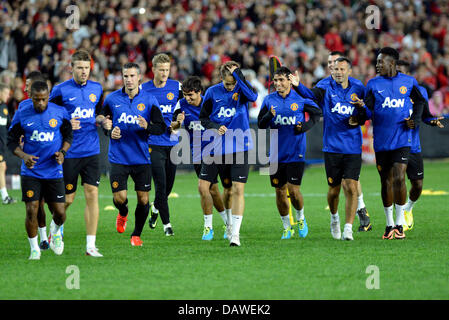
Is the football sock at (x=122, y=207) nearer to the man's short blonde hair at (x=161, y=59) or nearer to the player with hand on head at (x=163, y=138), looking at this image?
the player with hand on head at (x=163, y=138)

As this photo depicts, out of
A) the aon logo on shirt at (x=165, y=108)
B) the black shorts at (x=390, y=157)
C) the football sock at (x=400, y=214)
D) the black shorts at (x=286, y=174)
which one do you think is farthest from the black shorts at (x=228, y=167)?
the football sock at (x=400, y=214)

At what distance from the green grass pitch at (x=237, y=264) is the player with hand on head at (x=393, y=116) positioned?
714mm

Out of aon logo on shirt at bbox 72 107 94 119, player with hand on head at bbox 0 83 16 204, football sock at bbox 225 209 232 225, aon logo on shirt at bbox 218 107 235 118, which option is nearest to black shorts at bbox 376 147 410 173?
aon logo on shirt at bbox 218 107 235 118

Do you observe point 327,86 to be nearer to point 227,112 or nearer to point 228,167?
point 227,112

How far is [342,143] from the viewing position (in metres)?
11.5

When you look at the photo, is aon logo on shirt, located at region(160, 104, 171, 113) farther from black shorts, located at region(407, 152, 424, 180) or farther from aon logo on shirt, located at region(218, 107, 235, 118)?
black shorts, located at region(407, 152, 424, 180)

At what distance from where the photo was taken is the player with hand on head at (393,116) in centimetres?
1158

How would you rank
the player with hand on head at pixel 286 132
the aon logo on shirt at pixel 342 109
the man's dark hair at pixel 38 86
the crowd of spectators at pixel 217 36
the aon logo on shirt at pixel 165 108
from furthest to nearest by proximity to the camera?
1. the crowd of spectators at pixel 217 36
2. the aon logo on shirt at pixel 165 108
3. the player with hand on head at pixel 286 132
4. the aon logo on shirt at pixel 342 109
5. the man's dark hair at pixel 38 86

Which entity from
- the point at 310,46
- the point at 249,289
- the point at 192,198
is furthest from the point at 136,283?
the point at 310,46

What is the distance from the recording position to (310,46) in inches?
1067

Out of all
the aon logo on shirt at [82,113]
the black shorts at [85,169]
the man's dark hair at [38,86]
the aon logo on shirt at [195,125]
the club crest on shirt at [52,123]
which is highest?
the man's dark hair at [38,86]

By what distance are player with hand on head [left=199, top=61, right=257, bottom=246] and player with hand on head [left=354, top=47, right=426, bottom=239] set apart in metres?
1.76
